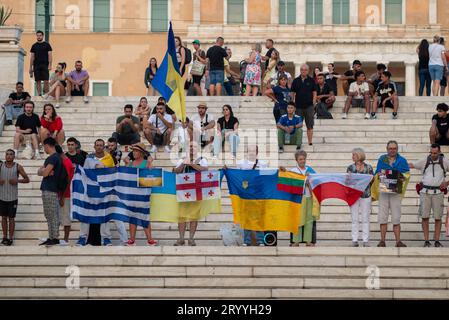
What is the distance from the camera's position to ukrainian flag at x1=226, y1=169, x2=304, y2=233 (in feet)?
79.6

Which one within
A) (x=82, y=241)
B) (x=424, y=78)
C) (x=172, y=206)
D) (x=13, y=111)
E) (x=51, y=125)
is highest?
(x=424, y=78)

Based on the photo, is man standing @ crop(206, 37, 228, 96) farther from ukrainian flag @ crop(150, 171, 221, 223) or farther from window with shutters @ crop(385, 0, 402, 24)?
window with shutters @ crop(385, 0, 402, 24)

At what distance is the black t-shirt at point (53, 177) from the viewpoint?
24.6 metres

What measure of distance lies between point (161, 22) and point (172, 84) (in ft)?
106

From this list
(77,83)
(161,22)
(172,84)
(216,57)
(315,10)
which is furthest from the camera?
(161,22)

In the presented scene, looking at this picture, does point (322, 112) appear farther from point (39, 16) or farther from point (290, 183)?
point (39, 16)

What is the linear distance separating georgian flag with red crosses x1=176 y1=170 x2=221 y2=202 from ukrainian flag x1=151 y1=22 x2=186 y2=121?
1872 millimetres

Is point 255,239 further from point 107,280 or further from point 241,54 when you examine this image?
point 241,54

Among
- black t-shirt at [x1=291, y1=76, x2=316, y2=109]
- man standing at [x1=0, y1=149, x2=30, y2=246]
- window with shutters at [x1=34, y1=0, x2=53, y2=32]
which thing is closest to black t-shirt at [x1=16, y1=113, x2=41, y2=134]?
man standing at [x1=0, y1=149, x2=30, y2=246]

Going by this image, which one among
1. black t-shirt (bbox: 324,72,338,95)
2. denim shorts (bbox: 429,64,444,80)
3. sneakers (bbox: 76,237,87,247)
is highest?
denim shorts (bbox: 429,64,444,80)

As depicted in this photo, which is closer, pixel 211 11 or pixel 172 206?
pixel 172 206

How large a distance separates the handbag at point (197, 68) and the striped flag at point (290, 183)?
11.0 m

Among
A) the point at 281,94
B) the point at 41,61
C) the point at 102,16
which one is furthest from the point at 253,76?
the point at 102,16

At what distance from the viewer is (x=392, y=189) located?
24750 mm
